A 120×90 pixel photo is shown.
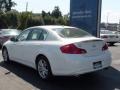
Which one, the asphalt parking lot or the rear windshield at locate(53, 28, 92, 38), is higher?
the rear windshield at locate(53, 28, 92, 38)

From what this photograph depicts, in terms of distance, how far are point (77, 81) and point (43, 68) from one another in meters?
0.99

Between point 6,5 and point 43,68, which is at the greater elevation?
point 43,68

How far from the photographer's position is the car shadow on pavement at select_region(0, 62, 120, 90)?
6.88m

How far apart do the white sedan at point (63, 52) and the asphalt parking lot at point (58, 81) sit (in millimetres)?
328

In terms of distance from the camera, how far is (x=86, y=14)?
1059 centimetres

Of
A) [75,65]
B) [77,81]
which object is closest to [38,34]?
[77,81]

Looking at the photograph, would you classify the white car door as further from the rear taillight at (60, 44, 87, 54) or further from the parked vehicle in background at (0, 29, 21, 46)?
the parked vehicle in background at (0, 29, 21, 46)

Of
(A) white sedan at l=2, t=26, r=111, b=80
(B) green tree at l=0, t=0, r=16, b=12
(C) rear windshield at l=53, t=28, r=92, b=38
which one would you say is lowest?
(B) green tree at l=0, t=0, r=16, b=12

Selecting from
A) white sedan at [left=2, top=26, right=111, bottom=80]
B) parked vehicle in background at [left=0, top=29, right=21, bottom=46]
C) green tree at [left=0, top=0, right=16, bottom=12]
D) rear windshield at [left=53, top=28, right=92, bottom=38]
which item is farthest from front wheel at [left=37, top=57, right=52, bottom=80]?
green tree at [left=0, top=0, right=16, bottom=12]

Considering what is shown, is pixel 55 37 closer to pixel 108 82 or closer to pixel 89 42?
pixel 89 42

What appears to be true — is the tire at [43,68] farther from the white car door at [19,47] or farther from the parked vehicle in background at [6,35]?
the parked vehicle in background at [6,35]

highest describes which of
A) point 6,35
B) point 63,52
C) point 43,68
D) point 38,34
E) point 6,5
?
point 38,34

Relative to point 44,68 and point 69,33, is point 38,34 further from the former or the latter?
point 44,68

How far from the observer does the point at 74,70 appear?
6742 millimetres
